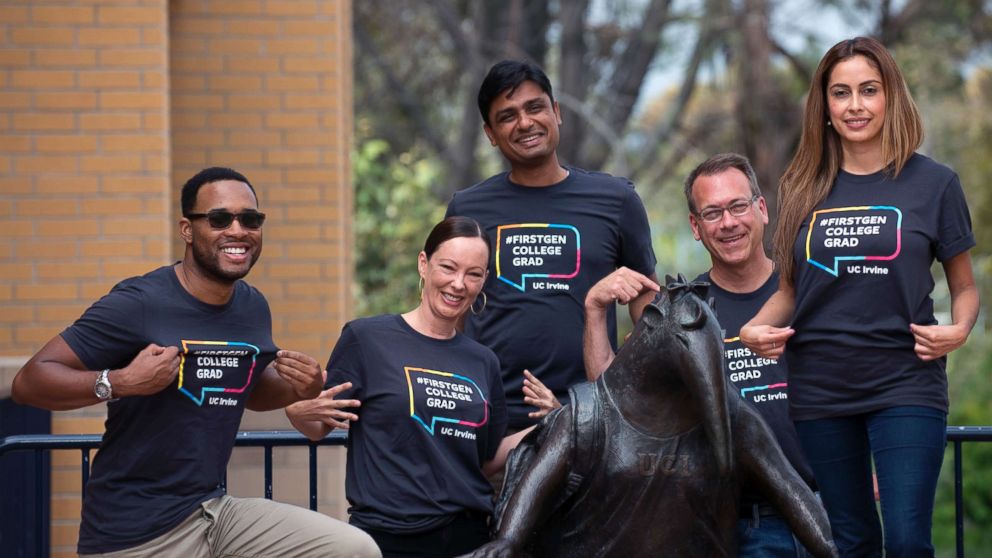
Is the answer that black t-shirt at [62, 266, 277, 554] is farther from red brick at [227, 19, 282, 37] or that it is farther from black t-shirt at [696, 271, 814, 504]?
red brick at [227, 19, 282, 37]

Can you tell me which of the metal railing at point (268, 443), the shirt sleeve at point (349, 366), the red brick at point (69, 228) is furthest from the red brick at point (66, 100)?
the shirt sleeve at point (349, 366)

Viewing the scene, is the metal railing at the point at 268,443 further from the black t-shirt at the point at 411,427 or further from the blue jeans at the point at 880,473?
the blue jeans at the point at 880,473

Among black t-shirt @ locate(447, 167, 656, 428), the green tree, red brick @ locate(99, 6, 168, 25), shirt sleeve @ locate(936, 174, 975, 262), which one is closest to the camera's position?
shirt sleeve @ locate(936, 174, 975, 262)

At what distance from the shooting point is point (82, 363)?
13.0ft

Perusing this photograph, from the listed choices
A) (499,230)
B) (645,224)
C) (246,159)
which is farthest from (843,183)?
(246,159)

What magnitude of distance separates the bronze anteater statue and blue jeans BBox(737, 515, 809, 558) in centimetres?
22

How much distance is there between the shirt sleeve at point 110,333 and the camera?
3986 mm

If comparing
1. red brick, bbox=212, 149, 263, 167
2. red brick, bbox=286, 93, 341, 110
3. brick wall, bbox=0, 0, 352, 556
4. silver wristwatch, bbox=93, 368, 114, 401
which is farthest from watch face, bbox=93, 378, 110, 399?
red brick, bbox=286, 93, 341, 110

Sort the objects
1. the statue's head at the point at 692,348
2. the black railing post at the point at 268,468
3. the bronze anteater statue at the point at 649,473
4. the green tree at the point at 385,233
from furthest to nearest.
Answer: the green tree at the point at 385,233
the black railing post at the point at 268,468
the bronze anteater statue at the point at 649,473
the statue's head at the point at 692,348

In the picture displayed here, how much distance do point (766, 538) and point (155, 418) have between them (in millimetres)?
1729

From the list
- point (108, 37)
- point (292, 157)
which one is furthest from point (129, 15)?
point (292, 157)

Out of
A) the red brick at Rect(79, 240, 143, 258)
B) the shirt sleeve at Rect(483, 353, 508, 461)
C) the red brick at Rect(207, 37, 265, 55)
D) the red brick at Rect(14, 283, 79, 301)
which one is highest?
the red brick at Rect(207, 37, 265, 55)

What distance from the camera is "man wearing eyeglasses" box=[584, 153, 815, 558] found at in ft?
13.5

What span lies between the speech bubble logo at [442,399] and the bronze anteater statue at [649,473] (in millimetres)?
397
